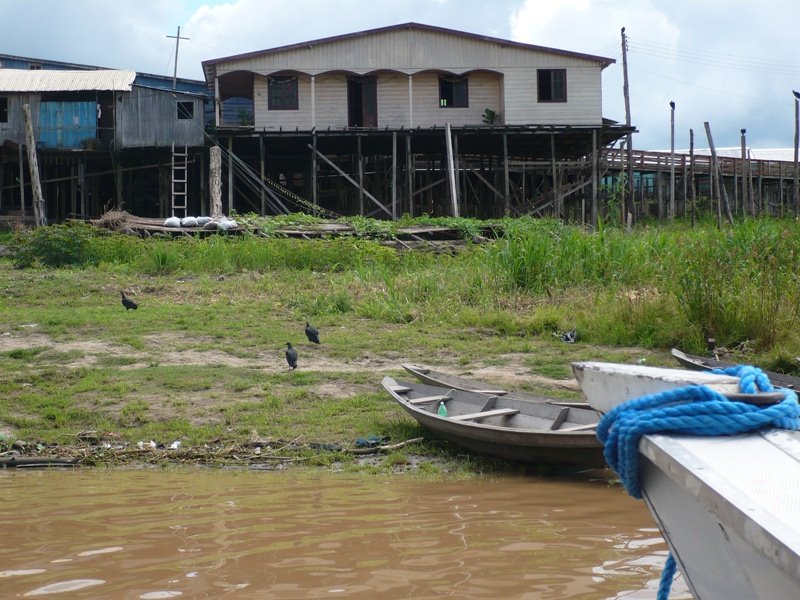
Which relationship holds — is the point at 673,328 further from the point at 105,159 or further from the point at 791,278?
the point at 105,159

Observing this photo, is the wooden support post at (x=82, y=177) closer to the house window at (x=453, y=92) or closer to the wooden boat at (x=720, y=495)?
the house window at (x=453, y=92)

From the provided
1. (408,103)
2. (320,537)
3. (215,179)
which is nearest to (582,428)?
(320,537)

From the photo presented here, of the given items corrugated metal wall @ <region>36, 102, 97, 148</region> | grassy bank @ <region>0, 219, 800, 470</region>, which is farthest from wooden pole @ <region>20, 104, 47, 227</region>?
grassy bank @ <region>0, 219, 800, 470</region>

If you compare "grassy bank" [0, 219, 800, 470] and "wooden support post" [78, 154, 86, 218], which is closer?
"grassy bank" [0, 219, 800, 470]

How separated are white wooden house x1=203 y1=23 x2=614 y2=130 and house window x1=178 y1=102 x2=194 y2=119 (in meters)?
0.89

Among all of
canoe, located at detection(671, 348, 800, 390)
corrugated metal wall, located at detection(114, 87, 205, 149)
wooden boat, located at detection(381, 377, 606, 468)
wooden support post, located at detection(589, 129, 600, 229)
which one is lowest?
wooden boat, located at detection(381, 377, 606, 468)

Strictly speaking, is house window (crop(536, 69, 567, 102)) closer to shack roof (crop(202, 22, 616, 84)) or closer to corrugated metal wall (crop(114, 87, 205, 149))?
shack roof (crop(202, 22, 616, 84))

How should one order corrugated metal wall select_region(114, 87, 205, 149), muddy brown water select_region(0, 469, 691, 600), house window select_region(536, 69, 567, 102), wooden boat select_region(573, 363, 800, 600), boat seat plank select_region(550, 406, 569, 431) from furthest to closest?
house window select_region(536, 69, 567, 102)
corrugated metal wall select_region(114, 87, 205, 149)
boat seat plank select_region(550, 406, 569, 431)
muddy brown water select_region(0, 469, 691, 600)
wooden boat select_region(573, 363, 800, 600)

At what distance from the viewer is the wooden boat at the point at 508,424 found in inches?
267

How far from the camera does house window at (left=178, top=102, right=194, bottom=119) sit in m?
29.4

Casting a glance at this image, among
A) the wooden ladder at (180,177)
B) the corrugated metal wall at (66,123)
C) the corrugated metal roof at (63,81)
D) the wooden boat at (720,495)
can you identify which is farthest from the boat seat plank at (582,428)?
the corrugated metal wall at (66,123)

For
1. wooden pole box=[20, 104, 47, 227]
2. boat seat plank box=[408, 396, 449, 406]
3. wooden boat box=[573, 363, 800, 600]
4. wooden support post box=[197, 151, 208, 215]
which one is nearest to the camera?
wooden boat box=[573, 363, 800, 600]

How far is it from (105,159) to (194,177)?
2893 millimetres

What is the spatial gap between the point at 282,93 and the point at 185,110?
10.1 feet
